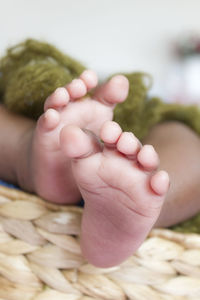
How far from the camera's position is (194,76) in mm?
2104

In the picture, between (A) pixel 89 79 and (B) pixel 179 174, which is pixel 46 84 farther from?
(B) pixel 179 174

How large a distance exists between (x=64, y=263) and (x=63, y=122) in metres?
0.13

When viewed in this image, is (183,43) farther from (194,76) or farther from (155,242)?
(155,242)

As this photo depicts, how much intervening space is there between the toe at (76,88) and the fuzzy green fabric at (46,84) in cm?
2

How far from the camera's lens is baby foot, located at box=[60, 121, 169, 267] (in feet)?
0.92

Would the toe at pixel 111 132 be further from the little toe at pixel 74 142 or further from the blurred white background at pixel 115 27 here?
the blurred white background at pixel 115 27

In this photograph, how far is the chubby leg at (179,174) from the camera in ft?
1.40

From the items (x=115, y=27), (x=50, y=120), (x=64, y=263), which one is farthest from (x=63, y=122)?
(x=115, y=27)

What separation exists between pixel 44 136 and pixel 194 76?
1870mm

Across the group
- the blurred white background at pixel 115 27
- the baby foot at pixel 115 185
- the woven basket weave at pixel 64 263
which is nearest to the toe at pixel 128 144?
the baby foot at pixel 115 185

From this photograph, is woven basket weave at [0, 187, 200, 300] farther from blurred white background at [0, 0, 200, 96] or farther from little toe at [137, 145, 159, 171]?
blurred white background at [0, 0, 200, 96]

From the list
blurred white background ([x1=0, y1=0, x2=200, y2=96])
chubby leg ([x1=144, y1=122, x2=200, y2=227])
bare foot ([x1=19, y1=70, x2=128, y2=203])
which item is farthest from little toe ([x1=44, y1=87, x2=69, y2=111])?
blurred white background ([x1=0, y1=0, x2=200, y2=96])

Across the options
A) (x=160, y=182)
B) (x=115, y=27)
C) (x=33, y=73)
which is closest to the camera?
(x=160, y=182)

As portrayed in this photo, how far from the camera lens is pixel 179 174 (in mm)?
443
